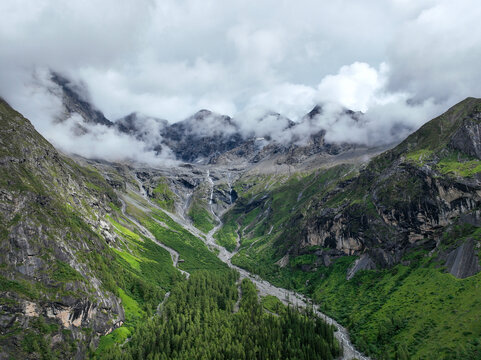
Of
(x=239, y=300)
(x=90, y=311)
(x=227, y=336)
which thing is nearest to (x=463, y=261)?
(x=227, y=336)

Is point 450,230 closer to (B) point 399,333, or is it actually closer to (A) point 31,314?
(B) point 399,333

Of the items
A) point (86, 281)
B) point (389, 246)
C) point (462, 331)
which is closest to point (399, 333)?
point (462, 331)

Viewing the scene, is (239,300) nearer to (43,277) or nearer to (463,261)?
(43,277)

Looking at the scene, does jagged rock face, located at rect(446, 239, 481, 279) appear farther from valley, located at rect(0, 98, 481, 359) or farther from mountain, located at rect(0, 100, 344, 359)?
mountain, located at rect(0, 100, 344, 359)

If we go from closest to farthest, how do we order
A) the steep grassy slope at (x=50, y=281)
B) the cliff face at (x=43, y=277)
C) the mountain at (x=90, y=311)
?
the cliff face at (x=43, y=277)
the steep grassy slope at (x=50, y=281)
the mountain at (x=90, y=311)

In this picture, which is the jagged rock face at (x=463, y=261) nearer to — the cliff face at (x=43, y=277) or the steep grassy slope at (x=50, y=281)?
the steep grassy slope at (x=50, y=281)

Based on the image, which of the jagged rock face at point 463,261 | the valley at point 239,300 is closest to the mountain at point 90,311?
the valley at point 239,300

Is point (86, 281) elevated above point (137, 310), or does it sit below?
above

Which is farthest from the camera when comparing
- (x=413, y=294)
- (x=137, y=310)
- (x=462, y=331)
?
(x=137, y=310)

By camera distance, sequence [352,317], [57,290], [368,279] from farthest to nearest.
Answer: [368,279] → [352,317] → [57,290]
